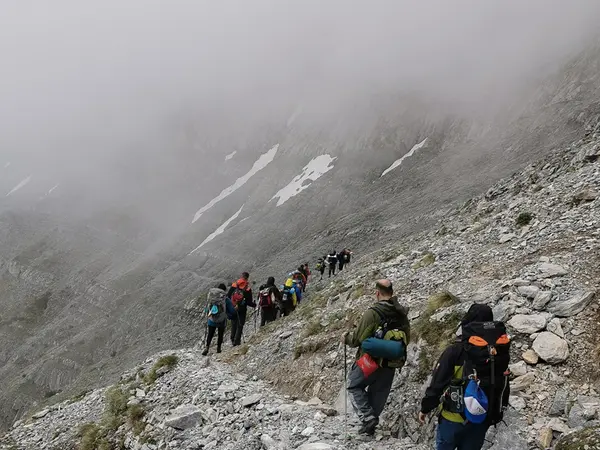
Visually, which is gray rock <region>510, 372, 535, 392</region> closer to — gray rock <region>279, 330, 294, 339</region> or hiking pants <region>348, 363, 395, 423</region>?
hiking pants <region>348, 363, 395, 423</region>

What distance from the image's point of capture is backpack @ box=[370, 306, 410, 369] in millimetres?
6762

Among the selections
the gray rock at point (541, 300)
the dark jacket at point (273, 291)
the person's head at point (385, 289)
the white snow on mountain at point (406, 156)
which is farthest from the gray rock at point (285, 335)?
the white snow on mountain at point (406, 156)

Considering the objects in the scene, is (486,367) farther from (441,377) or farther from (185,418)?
(185,418)

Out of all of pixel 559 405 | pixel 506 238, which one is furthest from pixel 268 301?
pixel 559 405

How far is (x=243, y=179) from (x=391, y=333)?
101 metres

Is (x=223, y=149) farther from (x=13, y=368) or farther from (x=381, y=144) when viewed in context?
(x=13, y=368)

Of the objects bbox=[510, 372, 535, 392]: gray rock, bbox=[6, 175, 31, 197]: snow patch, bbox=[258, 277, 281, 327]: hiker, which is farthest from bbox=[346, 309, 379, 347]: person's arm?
bbox=[6, 175, 31, 197]: snow patch

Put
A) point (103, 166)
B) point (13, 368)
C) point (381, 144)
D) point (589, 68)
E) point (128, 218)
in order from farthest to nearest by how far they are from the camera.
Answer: point (103, 166), point (128, 218), point (381, 144), point (13, 368), point (589, 68)

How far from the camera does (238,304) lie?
16156 millimetres

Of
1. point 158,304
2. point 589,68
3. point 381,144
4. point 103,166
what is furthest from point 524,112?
point 103,166

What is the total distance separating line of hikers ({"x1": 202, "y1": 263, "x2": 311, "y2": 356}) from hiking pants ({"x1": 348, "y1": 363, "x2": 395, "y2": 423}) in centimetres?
807

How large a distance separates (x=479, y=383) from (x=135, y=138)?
165726 mm

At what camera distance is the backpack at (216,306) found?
1502 centimetres

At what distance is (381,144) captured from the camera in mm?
82312
